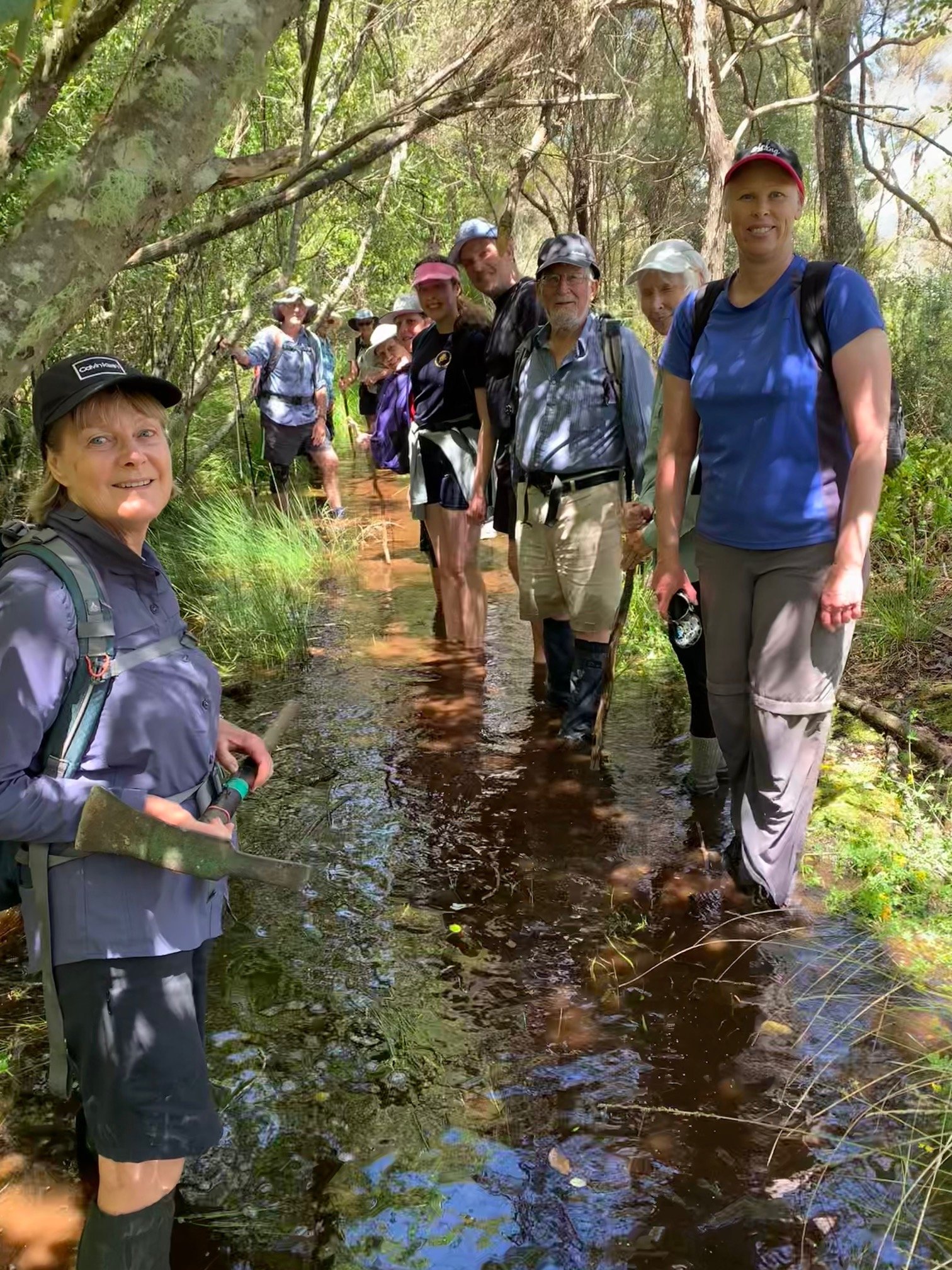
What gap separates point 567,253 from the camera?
4402mm

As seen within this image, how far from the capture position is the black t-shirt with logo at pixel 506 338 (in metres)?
5.08

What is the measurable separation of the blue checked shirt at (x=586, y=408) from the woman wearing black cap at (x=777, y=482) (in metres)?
1.17

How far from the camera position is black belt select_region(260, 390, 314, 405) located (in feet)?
31.3

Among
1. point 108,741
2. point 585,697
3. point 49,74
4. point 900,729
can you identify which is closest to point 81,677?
point 108,741

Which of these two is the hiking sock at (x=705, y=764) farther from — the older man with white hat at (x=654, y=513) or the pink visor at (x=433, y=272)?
the pink visor at (x=433, y=272)

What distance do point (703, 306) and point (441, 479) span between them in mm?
2910

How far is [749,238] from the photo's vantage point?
9.74 feet

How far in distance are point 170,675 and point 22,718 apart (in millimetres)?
277

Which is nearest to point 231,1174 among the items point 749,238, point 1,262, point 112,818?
point 112,818

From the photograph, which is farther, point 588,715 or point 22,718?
point 588,715

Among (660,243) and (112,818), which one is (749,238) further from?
(112,818)

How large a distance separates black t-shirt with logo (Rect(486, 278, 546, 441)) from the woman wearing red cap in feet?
0.72

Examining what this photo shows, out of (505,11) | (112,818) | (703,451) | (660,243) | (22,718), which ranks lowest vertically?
(112,818)

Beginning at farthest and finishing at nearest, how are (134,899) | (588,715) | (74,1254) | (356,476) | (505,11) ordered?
(356,476)
(505,11)
(588,715)
(74,1254)
(134,899)
